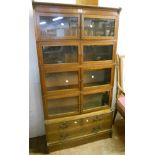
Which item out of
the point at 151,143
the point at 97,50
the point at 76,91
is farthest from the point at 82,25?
the point at 151,143

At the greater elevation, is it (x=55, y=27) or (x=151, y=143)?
(x=55, y=27)

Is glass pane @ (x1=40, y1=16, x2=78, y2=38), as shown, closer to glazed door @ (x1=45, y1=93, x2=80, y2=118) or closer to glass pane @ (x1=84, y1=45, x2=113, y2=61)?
glass pane @ (x1=84, y1=45, x2=113, y2=61)

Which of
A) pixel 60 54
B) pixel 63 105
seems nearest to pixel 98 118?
pixel 63 105

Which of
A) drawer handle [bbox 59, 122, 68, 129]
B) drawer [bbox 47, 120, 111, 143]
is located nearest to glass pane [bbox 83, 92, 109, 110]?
drawer [bbox 47, 120, 111, 143]

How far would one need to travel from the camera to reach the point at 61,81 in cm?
172

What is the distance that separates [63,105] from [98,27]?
1.04 meters

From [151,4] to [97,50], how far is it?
1.13m

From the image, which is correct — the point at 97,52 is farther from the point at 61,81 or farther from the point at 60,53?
the point at 61,81

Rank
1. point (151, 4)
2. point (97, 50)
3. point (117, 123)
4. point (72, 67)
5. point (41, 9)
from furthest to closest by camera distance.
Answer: point (117, 123), point (97, 50), point (72, 67), point (41, 9), point (151, 4)

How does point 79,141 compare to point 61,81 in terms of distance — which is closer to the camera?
point 61,81

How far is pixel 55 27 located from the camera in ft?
4.87

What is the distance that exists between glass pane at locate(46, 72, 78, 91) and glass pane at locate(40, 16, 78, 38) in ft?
1.48
